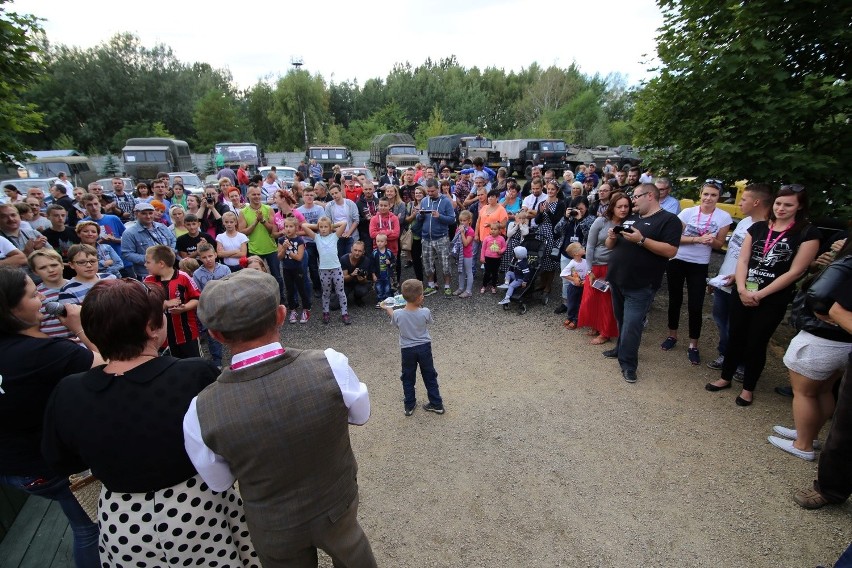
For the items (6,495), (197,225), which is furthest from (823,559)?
(197,225)

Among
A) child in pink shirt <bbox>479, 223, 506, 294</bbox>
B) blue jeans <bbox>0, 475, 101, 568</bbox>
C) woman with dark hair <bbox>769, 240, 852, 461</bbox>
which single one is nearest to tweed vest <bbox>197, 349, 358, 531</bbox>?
blue jeans <bbox>0, 475, 101, 568</bbox>

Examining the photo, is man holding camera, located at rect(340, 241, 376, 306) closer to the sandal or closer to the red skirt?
the red skirt

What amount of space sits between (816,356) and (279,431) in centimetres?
353

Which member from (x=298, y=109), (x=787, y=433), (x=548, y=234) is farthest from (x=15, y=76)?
(x=298, y=109)

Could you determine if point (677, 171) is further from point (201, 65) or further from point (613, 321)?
point (201, 65)

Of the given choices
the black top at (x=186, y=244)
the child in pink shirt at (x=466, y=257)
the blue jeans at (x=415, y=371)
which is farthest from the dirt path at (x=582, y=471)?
the black top at (x=186, y=244)

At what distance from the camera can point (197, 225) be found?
579 cm

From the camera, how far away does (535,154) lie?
21.8 meters

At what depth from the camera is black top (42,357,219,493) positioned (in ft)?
4.91

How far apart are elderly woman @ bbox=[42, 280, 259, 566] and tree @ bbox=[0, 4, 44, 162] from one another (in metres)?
6.00

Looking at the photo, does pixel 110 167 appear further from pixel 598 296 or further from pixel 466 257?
pixel 598 296

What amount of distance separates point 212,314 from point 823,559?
3.59 metres

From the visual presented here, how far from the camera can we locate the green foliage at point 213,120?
37.4m

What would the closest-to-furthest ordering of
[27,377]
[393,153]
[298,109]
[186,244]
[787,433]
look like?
[27,377]
[787,433]
[186,244]
[393,153]
[298,109]
